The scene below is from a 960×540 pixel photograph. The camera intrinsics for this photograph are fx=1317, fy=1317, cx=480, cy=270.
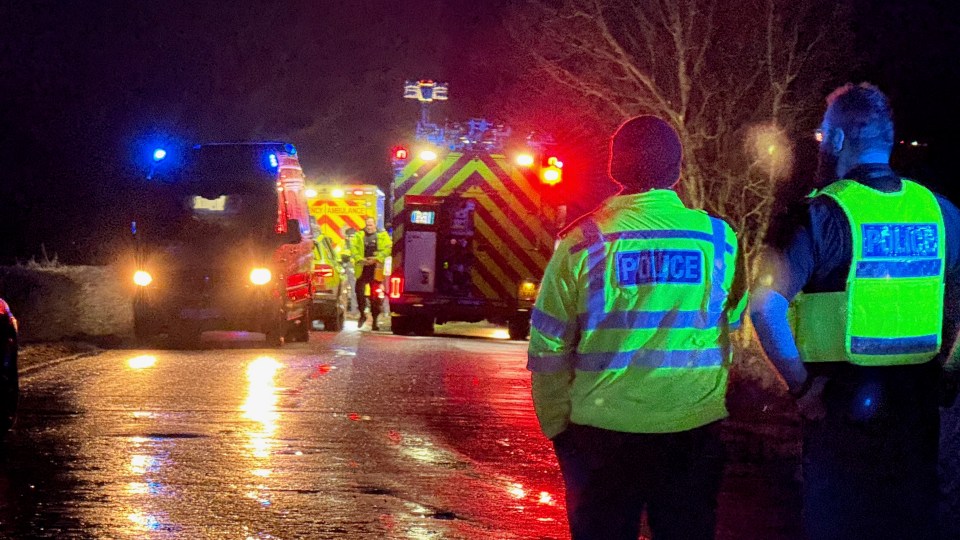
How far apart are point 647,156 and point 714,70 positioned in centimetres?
1294

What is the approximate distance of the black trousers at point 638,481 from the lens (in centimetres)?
356

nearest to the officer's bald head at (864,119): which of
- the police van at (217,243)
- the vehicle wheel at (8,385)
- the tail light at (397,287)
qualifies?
the vehicle wheel at (8,385)

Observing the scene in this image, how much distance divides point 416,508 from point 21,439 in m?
3.31

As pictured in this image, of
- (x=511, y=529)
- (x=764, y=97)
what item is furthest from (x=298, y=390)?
(x=764, y=97)

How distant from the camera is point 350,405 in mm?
10719

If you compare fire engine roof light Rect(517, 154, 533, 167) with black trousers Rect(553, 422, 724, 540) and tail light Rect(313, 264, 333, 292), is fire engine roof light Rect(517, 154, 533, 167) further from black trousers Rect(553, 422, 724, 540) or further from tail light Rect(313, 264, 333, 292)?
black trousers Rect(553, 422, 724, 540)

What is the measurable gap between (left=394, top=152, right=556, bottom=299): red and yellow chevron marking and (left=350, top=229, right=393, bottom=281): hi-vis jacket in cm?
202

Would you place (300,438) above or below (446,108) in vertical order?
below

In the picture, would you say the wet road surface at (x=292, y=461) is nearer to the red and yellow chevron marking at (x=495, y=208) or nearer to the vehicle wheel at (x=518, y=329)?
the red and yellow chevron marking at (x=495, y=208)

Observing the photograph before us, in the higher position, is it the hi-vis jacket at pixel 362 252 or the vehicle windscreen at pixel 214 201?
the vehicle windscreen at pixel 214 201

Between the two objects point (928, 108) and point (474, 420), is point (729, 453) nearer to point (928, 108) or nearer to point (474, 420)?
point (474, 420)

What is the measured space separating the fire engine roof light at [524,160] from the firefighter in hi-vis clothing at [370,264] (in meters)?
3.12

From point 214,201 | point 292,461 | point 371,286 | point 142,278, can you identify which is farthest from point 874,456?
point 371,286

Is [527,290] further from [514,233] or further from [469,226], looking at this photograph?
[469,226]
